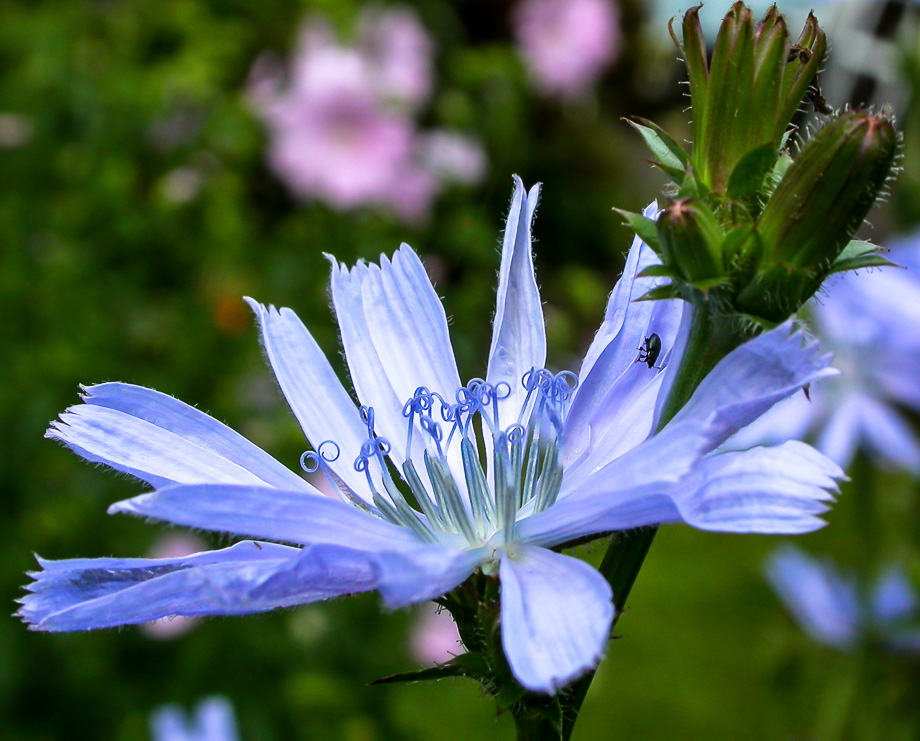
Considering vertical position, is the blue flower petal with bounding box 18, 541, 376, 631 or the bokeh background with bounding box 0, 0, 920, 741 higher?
the blue flower petal with bounding box 18, 541, 376, 631

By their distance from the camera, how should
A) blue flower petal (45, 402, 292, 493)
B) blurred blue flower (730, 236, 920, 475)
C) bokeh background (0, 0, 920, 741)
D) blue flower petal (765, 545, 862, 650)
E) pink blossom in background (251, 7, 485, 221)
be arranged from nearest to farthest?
blue flower petal (45, 402, 292, 493)
blurred blue flower (730, 236, 920, 475)
blue flower petal (765, 545, 862, 650)
bokeh background (0, 0, 920, 741)
pink blossom in background (251, 7, 485, 221)

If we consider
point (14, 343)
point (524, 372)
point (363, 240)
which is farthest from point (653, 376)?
point (14, 343)

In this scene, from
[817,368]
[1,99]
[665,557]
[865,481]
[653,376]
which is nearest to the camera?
[817,368]

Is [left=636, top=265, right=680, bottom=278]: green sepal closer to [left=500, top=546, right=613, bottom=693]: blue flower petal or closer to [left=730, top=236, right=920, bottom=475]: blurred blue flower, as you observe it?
[left=500, top=546, right=613, bottom=693]: blue flower petal

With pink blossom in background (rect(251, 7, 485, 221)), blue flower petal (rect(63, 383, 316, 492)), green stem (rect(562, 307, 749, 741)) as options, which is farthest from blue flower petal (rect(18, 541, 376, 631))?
pink blossom in background (rect(251, 7, 485, 221))

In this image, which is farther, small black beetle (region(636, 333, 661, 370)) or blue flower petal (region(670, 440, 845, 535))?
small black beetle (region(636, 333, 661, 370))

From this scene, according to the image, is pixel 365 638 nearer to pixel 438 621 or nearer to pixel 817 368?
pixel 438 621
